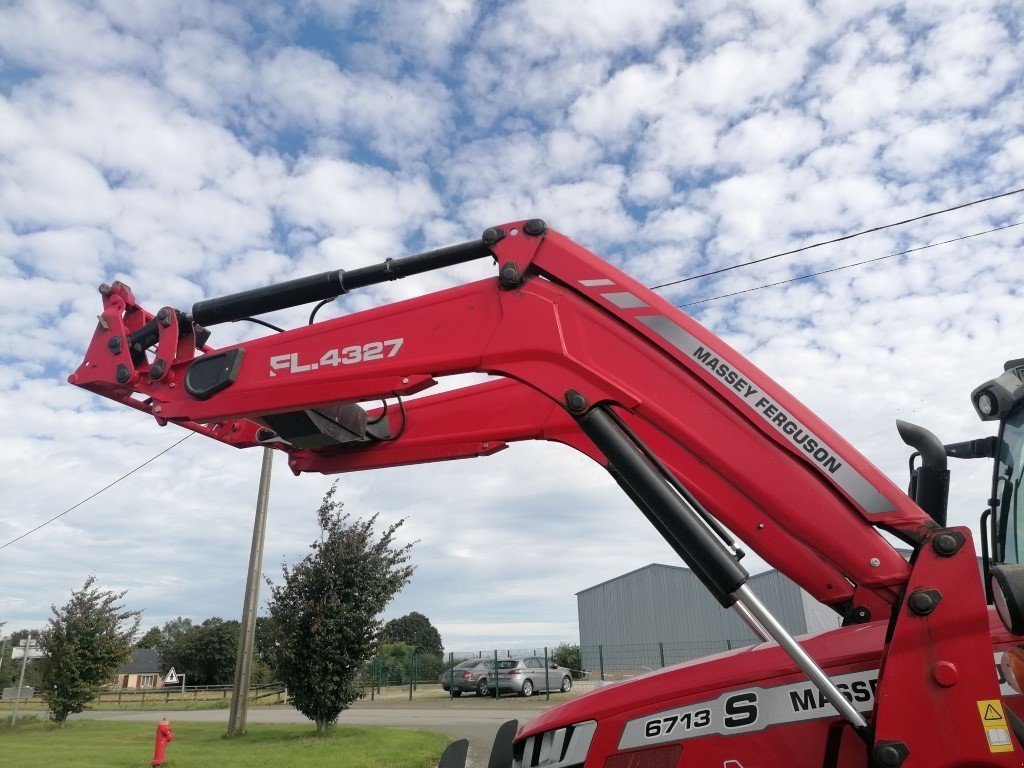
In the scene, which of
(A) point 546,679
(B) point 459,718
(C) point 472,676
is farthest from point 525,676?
(B) point 459,718

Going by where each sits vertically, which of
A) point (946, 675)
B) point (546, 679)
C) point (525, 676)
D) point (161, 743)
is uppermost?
point (946, 675)

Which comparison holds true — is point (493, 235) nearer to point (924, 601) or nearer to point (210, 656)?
point (924, 601)

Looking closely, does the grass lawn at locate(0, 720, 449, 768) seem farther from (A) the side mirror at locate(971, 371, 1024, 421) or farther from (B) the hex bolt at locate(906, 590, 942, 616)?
(B) the hex bolt at locate(906, 590, 942, 616)

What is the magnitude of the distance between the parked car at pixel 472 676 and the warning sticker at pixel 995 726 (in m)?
26.1

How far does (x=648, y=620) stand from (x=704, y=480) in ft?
116

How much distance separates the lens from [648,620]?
121 ft

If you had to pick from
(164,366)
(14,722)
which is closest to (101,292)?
(164,366)

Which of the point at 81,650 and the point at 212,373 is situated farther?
the point at 81,650

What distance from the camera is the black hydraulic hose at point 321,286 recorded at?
396 centimetres

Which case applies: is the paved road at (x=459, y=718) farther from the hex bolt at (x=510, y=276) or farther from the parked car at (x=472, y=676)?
the hex bolt at (x=510, y=276)

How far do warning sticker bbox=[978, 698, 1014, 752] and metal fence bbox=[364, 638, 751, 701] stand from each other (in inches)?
898

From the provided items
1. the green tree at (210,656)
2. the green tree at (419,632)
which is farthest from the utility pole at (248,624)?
the green tree at (419,632)

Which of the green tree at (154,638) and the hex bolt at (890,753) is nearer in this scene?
the hex bolt at (890,753)

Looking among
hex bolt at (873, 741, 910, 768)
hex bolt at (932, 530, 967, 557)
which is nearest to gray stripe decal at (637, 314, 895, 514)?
hex bolt at (932, 530, 967, 557)
